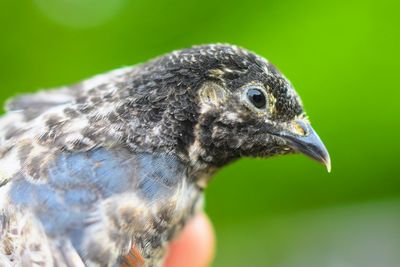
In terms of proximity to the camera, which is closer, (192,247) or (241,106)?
(241,106)

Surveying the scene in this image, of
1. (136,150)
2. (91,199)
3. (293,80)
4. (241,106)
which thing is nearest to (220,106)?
(241,106)

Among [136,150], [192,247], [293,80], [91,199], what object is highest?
[136,150]

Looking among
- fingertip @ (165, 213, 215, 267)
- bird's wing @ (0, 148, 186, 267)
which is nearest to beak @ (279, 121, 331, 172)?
bird's wing @ (0, 148, 186, 267)

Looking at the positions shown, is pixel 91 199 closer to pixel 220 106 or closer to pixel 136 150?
pixel 136 150

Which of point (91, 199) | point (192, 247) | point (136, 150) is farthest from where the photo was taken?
point (192, 247)

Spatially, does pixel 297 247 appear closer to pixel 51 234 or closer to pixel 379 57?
pixel 379 57

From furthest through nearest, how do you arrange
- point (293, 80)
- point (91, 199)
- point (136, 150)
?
1. point (293, 80)
2. point (136, 150)
3. point (91, 199)
